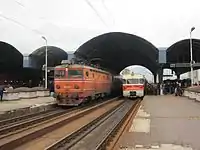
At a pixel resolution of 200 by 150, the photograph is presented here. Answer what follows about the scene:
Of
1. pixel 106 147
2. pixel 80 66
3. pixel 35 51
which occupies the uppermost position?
pixel 35 51

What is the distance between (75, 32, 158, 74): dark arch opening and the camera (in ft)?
178

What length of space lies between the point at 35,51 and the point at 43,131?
44.7m

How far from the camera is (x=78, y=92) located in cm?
2709

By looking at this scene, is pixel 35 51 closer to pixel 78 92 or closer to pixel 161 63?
pixel 161 63

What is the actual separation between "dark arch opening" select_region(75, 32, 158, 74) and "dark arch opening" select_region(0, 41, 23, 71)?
10.4m

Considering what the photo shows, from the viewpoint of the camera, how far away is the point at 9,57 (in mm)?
61312

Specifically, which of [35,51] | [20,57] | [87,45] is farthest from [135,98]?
[20,57]

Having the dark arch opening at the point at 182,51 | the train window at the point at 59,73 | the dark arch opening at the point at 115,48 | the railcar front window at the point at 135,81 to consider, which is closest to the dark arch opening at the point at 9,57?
the dark arch opening at the point at 115,48

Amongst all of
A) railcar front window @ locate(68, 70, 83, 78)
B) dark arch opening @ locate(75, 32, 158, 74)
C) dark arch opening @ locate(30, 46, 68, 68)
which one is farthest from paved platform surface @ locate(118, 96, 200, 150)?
dark arch opening @ locate(30, 46, 68, 68)

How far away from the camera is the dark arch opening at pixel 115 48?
54.3 metres

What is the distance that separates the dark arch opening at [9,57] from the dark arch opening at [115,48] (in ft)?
34.1

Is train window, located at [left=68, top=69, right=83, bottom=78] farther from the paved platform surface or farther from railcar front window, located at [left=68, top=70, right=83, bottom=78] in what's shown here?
the paved platform surface

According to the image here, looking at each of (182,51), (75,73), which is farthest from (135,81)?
(182,51)

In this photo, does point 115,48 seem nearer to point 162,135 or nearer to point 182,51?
point 182,51
